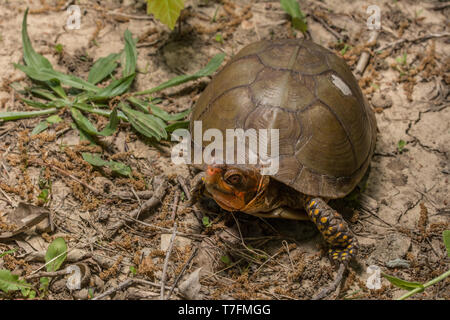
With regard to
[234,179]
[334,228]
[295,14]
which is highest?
[295,14]

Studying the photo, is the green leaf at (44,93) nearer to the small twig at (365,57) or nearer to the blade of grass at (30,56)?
the blade of grass at (30,56)

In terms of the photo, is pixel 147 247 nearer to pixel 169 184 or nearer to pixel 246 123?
pixel 169 184

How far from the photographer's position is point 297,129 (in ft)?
7.82

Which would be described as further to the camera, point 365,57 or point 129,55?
point 365,57

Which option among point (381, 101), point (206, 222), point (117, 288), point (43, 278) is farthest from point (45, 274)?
point (381, 101)

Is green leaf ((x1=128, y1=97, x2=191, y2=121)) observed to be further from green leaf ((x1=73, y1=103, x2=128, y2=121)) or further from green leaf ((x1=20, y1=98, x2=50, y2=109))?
green leaf ((x1=20, y1=98, x2=50, y2=109))

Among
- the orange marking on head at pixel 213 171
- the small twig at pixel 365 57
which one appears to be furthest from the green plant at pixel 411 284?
the small twig at pixel 365 57

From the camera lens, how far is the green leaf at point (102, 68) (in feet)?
10.5

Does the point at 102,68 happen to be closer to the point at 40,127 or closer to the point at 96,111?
the point at 96,111

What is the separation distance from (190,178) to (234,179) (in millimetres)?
737

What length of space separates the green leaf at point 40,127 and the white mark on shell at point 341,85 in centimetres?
187

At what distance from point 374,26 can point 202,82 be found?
1632 mm

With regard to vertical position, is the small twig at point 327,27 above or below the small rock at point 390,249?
above

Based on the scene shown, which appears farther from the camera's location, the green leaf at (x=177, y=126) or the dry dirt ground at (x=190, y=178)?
the green leaf at (x=177, y=126)
